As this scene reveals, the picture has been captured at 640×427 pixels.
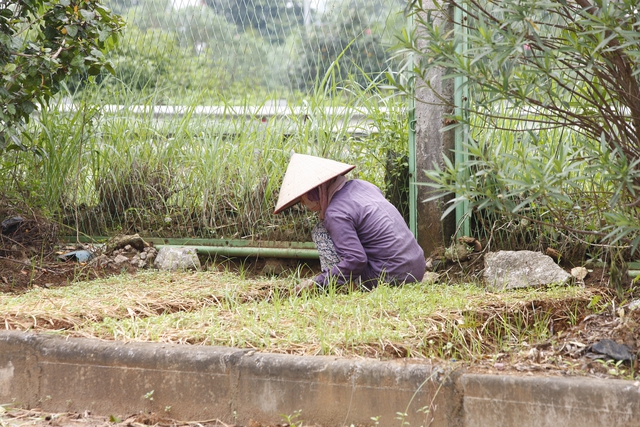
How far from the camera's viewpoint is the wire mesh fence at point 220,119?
513 centimetres

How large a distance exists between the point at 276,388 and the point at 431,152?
→ 256cm

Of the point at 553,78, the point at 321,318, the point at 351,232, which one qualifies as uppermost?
the point at 553,78

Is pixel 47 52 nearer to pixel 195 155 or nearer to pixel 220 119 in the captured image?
pixel 195 155

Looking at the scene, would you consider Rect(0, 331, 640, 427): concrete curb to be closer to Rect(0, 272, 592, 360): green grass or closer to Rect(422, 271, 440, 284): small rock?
Rect(0, 272, 592, 360): green grass

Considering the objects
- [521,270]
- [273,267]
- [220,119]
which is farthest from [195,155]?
[521,270]

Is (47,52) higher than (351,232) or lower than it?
higher

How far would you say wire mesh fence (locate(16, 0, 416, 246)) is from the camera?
5.13m

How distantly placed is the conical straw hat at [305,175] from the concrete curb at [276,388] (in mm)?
1664

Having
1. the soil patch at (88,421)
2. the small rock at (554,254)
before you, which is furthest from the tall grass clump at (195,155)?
the soil patch at (88,421)

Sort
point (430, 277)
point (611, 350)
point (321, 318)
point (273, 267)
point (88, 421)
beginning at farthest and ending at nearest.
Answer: point (273, 267) → point (430, 277) → point (321, 318) → point (88, 421) → point (611, 350)

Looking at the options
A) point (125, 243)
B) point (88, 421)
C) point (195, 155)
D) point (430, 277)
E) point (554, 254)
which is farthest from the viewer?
point (195, 155)

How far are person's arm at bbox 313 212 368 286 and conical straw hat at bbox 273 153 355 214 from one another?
0.77ft

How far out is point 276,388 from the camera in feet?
8.30

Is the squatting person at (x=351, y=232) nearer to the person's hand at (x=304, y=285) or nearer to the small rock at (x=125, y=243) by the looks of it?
the person's hand at (x=304, y=285)
